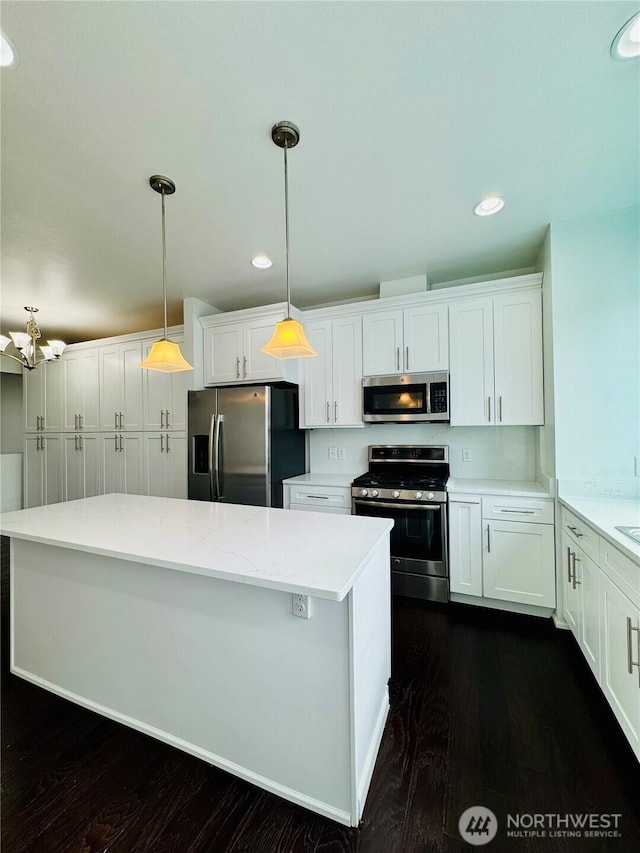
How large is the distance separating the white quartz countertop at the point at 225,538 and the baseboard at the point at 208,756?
842 millimetres

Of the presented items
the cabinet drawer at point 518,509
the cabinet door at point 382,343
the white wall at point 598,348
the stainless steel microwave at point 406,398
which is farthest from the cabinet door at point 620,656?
the cabinet door at point 382,343

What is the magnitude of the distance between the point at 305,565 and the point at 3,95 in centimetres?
228

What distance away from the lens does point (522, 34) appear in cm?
119

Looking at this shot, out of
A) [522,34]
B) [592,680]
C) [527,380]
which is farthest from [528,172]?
[592,680]

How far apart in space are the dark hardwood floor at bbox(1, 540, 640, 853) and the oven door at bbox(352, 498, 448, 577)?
32.1 inches

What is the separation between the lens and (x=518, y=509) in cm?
242

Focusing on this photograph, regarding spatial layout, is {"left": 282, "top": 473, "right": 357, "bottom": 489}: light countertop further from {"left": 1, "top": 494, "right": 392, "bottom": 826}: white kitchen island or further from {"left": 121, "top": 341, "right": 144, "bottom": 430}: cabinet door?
{"left": 121, "top": 341, "right": 144, "bottom": 430}: cabinet door

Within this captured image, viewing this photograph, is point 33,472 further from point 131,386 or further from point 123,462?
point 131,386

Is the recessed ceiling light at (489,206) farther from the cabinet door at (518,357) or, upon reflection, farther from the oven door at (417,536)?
the oven door at (417,536)

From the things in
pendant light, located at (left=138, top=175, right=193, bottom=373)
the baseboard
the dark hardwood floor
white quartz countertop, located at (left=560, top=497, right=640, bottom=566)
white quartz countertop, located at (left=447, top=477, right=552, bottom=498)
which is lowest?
the dark hardwood floor

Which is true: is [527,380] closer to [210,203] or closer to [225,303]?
[210,203]

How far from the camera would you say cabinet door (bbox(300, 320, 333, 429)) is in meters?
3.32

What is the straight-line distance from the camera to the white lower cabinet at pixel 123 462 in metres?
3.95

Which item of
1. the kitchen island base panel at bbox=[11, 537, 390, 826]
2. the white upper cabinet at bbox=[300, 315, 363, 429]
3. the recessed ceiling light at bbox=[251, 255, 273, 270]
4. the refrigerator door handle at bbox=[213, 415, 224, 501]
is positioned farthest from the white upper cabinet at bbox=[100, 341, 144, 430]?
the kitchen island base panel at bbox=[11, 537, 390, 826]
